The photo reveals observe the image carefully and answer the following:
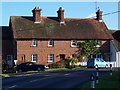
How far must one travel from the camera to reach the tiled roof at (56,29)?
63.2 metres

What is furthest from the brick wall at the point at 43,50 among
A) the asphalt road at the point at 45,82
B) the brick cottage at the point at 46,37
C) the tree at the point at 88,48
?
the asphalt road at the point at 45,82

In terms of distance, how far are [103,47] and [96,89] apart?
149 feet

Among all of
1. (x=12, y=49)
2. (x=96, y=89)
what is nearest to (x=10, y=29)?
(x=12, y=49)

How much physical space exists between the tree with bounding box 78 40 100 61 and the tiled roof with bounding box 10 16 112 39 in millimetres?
1296

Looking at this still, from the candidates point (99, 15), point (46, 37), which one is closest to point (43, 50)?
point (46, 37)

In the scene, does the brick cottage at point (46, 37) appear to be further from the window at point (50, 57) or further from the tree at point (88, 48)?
the tree at point (88, 48)

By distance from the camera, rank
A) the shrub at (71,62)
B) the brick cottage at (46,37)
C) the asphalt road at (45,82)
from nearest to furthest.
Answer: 1. the asphalt road at (45,82)
2. the shrub at (71,62)
3. the brick cottage at (46,37)

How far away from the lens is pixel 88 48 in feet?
208

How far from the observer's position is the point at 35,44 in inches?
2468

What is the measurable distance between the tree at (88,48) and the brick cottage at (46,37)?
0.77 m

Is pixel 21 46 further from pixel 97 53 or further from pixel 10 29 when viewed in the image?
pixel 97 53

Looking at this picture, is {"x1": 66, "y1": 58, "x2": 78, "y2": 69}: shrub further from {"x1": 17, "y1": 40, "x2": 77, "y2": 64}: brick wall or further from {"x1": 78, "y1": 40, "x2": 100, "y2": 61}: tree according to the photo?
{"x1": 78, "y1": 40, "x2": 100, "y2": 61}: tree

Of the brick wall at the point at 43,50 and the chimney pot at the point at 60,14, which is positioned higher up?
the chimney pot at the point at 60,14

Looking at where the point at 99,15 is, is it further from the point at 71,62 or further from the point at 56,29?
the point at 71,62
